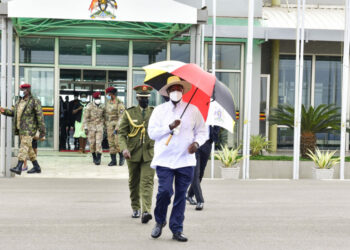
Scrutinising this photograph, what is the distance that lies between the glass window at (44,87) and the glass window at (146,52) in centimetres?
272

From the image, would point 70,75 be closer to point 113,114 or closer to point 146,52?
point 146,52

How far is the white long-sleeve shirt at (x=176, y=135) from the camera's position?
6887 mm

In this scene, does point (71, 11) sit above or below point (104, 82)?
above

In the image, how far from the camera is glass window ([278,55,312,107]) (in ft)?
70.9

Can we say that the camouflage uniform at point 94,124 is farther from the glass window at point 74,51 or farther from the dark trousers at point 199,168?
the dark trousers at point 199,168

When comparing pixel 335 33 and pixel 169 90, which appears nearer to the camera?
pixel 169 90

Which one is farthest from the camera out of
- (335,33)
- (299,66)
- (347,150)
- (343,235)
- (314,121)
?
(347,150)

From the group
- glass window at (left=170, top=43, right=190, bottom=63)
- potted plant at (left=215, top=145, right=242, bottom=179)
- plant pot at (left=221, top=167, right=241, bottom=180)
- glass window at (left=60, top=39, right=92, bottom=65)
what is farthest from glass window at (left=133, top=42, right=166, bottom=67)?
plant pot at (left=221, top=167, right=241, bottom=180)

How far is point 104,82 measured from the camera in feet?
62.4

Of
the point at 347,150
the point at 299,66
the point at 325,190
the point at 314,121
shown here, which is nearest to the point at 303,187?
the point at 325,190

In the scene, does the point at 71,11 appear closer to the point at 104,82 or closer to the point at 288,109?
the point at 104,82

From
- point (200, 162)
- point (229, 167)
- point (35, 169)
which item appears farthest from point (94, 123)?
point (200, 162)

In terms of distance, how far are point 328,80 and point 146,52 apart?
7.17m

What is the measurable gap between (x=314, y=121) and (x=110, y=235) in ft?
37.9
